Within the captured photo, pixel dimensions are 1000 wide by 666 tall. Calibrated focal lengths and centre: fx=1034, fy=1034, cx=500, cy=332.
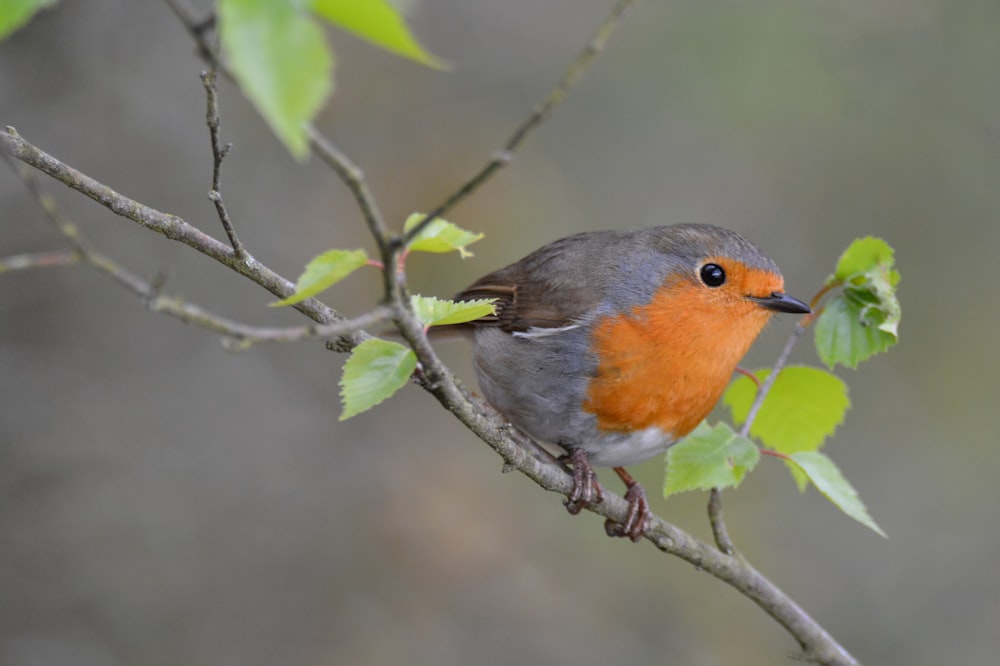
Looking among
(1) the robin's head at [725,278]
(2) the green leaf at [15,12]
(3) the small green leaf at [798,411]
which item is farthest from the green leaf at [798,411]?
(2) the green leaf at [15,12]

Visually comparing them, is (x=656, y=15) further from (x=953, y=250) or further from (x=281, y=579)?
(x=281, y=579)

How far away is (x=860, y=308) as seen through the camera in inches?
112

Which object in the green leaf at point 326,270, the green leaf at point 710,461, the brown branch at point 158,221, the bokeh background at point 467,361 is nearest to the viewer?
the green leaf at point 326,270

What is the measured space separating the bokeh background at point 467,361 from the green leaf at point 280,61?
445cm

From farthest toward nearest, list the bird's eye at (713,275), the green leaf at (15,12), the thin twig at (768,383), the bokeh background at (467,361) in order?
the bokeh background at (467,361), the bird's eye at (713,275), the thin twig at (768,383), the green leaf at (15,12)

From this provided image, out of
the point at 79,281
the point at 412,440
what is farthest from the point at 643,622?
the point at 79,281

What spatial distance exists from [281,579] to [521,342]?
9.73 feet

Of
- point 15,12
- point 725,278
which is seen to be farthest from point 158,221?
point 725,278

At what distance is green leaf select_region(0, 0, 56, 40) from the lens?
48.8 inches

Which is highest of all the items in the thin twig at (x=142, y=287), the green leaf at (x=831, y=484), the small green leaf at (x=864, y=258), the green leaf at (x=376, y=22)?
the small green leaf at (x=864, y=258)

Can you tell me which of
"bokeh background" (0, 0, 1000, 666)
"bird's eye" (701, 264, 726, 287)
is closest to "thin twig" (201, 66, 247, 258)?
"bird's eye" (701, 264, 726, 287)

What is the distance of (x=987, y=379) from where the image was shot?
6875 mm

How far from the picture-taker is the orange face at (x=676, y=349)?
336cm

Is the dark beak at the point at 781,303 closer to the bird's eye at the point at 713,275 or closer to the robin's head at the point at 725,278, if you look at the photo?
the robin's head at the point at 725,278
